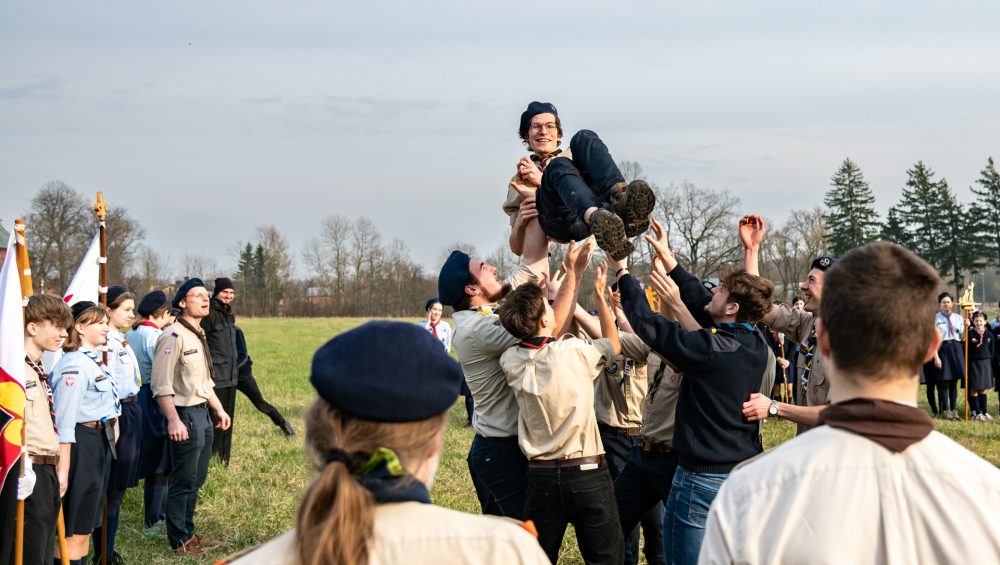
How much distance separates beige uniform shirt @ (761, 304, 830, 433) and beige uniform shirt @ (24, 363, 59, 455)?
4735 mm

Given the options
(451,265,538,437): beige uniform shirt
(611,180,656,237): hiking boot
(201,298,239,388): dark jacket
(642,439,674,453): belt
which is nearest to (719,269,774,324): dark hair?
(611,180,656,237): hiking boot

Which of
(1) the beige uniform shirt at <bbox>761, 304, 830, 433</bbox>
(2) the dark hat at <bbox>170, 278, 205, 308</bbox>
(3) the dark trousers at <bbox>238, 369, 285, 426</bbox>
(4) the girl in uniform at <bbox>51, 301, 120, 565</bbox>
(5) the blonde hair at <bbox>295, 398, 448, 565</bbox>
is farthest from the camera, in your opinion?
(3) the dark trousers at <bbox>238, 369, 285, 426</bbox>

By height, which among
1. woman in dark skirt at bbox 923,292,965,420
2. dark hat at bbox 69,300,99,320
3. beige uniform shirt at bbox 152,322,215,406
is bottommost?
woman in dark skirt at bbox 923,292,965,420

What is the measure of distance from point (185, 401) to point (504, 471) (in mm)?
3701

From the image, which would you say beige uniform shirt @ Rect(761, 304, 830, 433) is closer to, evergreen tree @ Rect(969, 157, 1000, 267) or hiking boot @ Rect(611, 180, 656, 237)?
hiking boot @ Rect(611, 180, 656, 237)

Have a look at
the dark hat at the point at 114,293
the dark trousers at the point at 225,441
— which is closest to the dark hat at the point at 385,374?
the dark hat at the point at 114,293

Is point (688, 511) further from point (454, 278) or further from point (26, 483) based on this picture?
point (26, 483)

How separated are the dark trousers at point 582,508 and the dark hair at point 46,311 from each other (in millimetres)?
3169

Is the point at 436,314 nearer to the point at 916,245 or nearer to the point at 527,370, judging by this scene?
the point at 527,370

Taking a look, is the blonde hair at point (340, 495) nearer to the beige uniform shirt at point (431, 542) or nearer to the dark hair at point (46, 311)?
the beige uniform shirt at point (431, 542)

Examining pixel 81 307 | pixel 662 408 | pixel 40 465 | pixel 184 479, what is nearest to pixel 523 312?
pixel 662 408

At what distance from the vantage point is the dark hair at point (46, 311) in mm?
5551

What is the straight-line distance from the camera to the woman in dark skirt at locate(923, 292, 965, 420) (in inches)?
611

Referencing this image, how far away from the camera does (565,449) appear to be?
15.2 feet
